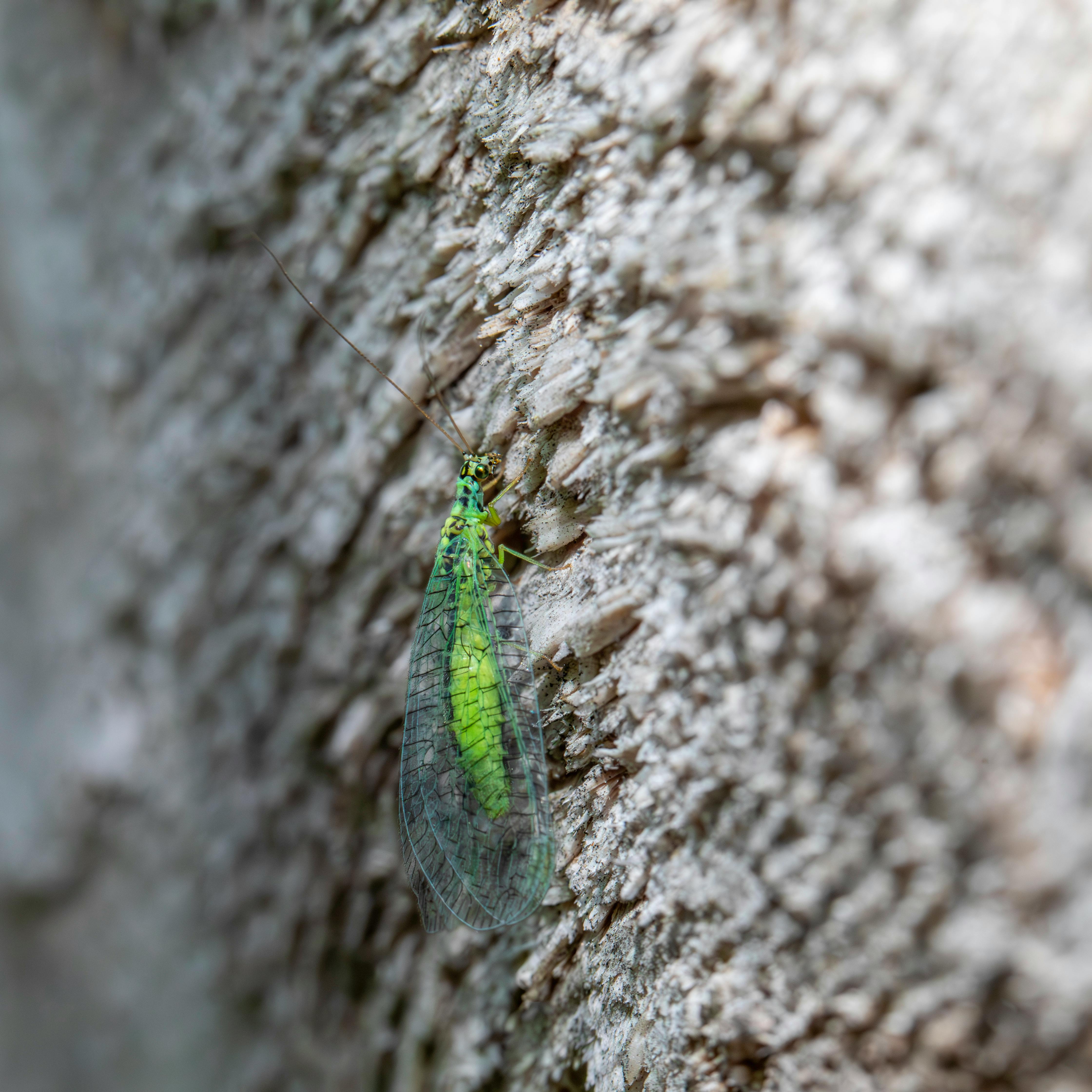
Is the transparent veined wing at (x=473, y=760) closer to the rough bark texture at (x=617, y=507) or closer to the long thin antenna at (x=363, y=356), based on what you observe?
the rough bark texture at (x=617, y=507)

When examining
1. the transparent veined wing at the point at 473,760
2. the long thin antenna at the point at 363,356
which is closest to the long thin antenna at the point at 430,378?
the long thin antenna at the point at 363,356

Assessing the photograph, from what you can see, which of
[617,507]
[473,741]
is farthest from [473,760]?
[617,507]

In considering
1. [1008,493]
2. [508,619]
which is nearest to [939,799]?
[1008,493]

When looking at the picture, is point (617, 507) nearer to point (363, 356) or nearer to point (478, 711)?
point (478, 711)

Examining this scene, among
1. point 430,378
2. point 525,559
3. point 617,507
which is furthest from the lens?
point 430,378

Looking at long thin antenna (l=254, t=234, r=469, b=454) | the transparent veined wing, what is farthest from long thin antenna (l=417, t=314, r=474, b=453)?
the transparent veined wing

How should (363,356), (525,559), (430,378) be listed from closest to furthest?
(525,559) → (430,378) → (363,356)

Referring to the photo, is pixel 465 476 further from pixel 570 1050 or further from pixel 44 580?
pixel 44 580

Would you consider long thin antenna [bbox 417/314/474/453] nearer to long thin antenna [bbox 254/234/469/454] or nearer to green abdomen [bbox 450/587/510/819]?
long thin antenna [bbox 254/234/469/454]
